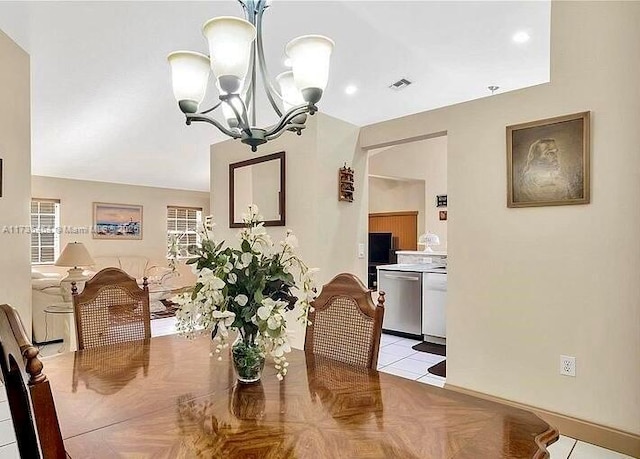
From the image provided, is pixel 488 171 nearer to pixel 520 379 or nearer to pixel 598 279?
pixel 598 279

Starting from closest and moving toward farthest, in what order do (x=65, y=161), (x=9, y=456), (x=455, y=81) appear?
(x=9, y=456) < (x=455, y=81) < (x=65, y=161)

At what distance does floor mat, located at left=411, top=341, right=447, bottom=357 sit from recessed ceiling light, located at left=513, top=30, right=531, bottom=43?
307 cm

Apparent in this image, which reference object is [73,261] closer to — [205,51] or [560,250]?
[205,51]

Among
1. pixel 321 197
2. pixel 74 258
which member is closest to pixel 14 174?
pixel 74 258

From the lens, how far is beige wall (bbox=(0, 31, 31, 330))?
116 inches

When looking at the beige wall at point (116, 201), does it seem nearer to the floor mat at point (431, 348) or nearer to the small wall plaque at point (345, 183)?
the floor mat at point (431, 348)

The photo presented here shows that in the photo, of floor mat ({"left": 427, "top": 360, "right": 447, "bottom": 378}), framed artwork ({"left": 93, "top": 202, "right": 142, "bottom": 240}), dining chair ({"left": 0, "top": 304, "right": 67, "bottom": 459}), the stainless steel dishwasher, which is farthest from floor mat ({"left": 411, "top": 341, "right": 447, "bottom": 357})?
framed artwork ({"left": 93, "top": 202, "right": 142, "bottom": 240})

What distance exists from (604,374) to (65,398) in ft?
8.78

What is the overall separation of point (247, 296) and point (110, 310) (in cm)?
115

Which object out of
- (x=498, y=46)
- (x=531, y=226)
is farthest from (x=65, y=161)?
(x=531, y=226)

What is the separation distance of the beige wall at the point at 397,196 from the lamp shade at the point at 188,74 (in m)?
6.92

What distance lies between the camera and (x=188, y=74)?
1.94 m

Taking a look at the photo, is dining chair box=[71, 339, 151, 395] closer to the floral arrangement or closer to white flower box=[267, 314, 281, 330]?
the floral arrangement

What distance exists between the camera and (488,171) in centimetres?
282
